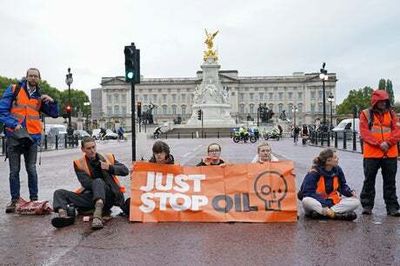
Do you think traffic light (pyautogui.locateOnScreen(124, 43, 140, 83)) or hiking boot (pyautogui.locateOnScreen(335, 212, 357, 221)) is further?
traffic light (pyautogui.locateOnScreen(124, 43, 140, 83))

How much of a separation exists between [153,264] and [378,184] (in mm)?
8276

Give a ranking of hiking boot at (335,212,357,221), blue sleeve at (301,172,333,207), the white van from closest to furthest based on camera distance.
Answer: hiking boot at (335,212,357,221) → blue sleeve at (301,172,333,207) → the white van

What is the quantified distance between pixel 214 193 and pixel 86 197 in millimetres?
1747

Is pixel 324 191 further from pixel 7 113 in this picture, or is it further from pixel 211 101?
pixel 211 101

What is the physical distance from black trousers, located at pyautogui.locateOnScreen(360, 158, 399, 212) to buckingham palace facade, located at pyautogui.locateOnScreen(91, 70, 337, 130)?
506 feet

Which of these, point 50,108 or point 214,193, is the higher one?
point 50,108

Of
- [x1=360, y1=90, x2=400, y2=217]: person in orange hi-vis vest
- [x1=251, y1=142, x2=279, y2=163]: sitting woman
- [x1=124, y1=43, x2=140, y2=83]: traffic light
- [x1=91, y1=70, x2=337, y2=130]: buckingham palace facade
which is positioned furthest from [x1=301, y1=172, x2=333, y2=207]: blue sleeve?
→ [x1=91, y1=70, x2=337, y2=130]: buckingham palace facade

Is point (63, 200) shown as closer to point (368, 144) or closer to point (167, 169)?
point (167, 169)

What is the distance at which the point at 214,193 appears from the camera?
7945 millimetres

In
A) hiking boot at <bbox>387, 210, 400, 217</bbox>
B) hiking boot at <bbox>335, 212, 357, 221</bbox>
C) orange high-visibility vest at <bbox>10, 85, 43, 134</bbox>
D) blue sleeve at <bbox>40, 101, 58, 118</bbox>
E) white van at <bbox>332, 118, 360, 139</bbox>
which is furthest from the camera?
white van at <bbox>332, 118, 360, 139</bbox>

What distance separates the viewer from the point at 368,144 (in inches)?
331

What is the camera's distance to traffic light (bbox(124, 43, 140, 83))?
1208cm

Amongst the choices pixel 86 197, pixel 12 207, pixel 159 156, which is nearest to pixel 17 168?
pixel 12 207

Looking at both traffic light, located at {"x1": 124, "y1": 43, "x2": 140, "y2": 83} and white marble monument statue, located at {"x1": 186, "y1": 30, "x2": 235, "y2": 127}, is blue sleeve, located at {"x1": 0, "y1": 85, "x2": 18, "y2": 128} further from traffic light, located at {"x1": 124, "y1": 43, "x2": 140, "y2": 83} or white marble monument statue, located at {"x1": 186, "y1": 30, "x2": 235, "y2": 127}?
white marble monument statue, located at {"x1": 186, "y1": 30, "x2": 235, "y2": 127}
